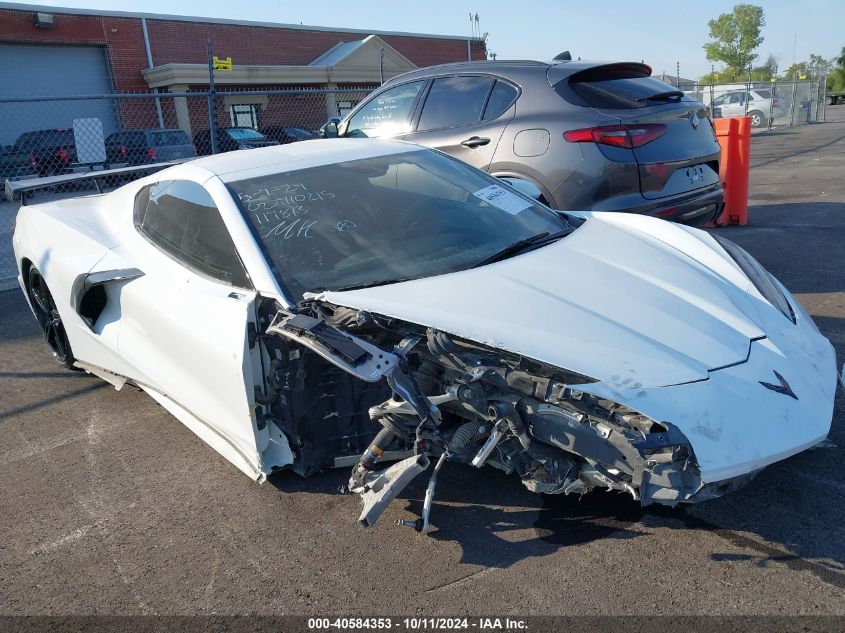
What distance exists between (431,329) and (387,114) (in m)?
4.49

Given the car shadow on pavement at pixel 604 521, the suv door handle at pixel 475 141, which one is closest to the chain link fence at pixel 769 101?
the suv door handle at pixel 475 141

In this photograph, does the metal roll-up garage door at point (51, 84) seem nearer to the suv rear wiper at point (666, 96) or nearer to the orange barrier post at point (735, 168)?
the orange barrier post at point (735, 168)

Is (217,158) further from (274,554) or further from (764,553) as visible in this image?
(764,553)

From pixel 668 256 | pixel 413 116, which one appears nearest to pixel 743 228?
pixel 413 116

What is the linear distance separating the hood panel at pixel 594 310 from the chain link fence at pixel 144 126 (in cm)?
519

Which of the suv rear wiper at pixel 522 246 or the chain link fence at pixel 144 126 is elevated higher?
the suv rear wiper at pixel 522 246

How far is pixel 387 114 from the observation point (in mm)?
6688

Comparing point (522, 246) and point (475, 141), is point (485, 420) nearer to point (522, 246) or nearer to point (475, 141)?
point (522, 246)

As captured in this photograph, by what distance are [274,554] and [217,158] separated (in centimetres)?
223

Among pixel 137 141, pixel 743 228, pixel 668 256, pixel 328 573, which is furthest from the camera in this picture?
pixel 137 141

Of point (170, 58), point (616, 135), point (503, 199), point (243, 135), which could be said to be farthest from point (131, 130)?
point (503, 199)

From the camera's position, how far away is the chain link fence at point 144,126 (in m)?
11.0

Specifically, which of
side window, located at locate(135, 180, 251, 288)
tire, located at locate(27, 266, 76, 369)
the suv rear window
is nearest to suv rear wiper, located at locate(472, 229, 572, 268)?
side window, located at locate(135, 180, 251, 288)

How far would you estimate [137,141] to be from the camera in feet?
53.5
